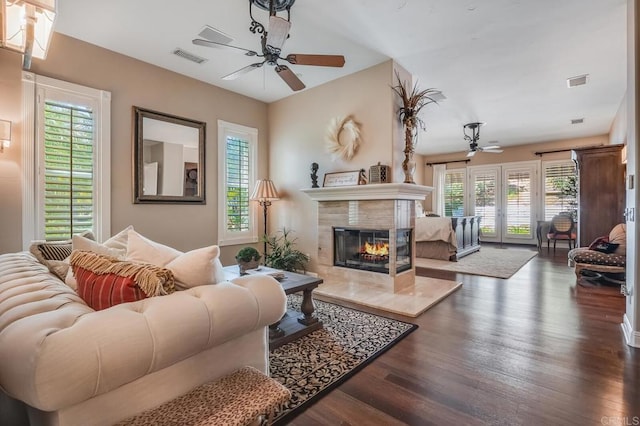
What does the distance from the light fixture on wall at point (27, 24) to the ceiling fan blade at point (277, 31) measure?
4.18 ft

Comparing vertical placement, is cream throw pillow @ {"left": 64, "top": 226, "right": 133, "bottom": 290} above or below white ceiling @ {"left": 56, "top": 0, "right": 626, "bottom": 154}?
below

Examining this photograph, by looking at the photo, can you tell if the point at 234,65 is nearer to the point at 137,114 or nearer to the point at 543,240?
the point at 137,114

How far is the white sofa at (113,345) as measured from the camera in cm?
80

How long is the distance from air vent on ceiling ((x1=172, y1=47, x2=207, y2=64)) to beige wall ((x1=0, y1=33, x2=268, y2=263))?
1.65 ft

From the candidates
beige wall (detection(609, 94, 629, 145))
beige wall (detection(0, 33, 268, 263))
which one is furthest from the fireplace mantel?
beige wall (detection(609, 94, 629, 145))

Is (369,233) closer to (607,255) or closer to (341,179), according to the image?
(341,179)

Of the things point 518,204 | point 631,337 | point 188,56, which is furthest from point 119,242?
point 518,204

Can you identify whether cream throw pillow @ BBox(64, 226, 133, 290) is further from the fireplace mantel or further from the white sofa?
the fireplace mantel

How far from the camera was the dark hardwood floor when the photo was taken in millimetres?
1587

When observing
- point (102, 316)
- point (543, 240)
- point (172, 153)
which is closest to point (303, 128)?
point (172, 153)

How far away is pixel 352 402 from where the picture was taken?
67.1 inches

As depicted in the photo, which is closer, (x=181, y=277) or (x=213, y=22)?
(x=181, y=277)

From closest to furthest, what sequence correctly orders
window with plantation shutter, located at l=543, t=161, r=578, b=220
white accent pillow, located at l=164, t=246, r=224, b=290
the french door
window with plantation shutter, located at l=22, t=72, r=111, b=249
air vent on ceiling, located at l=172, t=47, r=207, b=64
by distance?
white accent pillow, located at l=164, t=246, r=224, b=290
window with plantation shutter, located at l=22, t=72, r=111, b=249
air vent on ceiling, located at l=172, t=47, r=207, b=64
window with plantation shutter, located at l=543, t=161, r=578, b=220
the french door

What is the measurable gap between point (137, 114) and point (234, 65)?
1.40 meters
